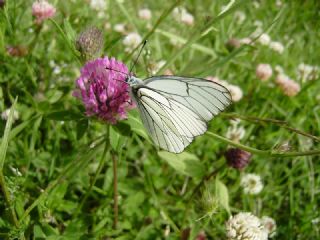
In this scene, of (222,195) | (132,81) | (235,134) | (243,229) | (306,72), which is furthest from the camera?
(306,72)

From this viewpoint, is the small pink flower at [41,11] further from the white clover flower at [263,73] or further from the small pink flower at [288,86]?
the small pink flower at [288,86]

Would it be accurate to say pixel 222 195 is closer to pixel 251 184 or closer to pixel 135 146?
pixel 251 184

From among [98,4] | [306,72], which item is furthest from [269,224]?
[98,4]

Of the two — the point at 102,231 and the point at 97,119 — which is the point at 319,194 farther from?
the point at 97,119

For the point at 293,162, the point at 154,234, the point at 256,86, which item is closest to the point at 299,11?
the point at 256,86

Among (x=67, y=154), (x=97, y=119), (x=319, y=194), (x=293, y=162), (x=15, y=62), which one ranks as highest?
(x=15, y=62)

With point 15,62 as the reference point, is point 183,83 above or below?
below

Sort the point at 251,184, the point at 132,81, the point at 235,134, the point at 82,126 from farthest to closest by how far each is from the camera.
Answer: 1. the point at 235,134
2. the point at 251,184
3. the point at 82,126
4. the point at 132,81

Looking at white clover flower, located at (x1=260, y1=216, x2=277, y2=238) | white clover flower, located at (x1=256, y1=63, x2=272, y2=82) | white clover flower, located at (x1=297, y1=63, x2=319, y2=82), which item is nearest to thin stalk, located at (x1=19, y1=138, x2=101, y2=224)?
white clover flower, located at (x1=260, y1=216, x2=277, y2=238)
